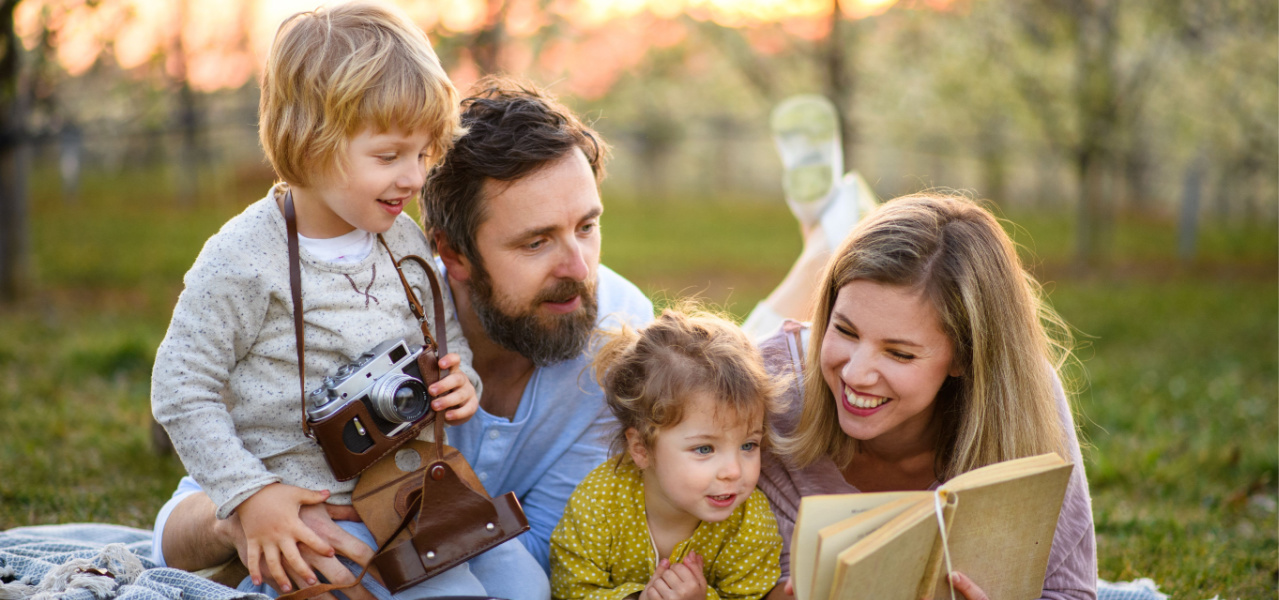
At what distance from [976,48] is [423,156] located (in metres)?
13.1

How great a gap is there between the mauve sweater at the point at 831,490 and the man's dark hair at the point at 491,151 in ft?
2.91

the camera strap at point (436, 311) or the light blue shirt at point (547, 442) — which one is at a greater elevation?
the camera strap at point (436, 311)

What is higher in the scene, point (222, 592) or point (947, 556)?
point (947, 556)

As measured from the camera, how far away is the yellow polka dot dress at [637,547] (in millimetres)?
2721

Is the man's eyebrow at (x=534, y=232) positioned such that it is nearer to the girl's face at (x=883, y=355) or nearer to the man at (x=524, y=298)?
the man at (x=524, y=298)

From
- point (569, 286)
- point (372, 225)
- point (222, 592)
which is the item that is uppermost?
point (372, 225)

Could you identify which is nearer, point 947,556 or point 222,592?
point 947,556

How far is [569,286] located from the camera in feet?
9.82

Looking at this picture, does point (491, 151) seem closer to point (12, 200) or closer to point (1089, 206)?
point (12, 200)

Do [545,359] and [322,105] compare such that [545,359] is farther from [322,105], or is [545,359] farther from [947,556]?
[947,556]

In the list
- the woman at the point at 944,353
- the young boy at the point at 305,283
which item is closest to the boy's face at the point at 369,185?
the young boy at the point at 305,283

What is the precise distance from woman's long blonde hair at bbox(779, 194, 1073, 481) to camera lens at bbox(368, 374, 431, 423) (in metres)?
1.16

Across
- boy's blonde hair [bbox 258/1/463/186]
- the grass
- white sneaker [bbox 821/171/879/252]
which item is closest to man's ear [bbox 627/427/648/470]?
boy's blonde hair [bbox 258/1/463/186]

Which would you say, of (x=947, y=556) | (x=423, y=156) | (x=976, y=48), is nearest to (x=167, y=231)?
(x=976, y=48)
